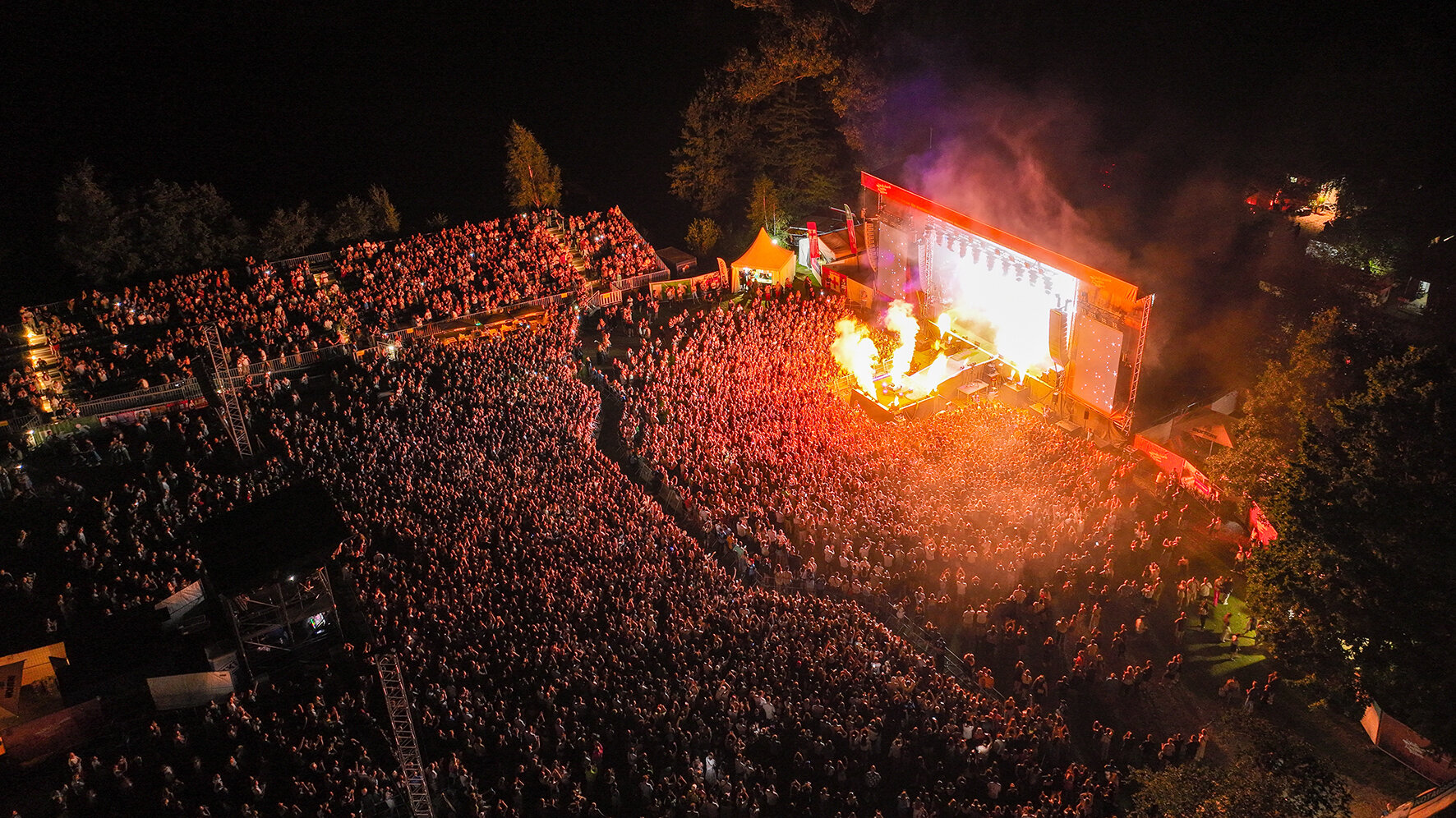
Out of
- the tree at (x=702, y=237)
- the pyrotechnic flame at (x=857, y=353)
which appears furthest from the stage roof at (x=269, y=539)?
the tree at (x=702, y=237)

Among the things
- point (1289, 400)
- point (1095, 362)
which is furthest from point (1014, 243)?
point (1289, 400)

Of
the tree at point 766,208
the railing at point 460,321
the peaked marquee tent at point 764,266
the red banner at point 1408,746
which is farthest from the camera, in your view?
the tree at point 766,208

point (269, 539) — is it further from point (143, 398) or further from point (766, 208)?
point (766, 208)

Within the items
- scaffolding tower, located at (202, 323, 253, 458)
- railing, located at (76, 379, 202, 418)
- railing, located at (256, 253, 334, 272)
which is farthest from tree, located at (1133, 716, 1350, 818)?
railing, located at (256, 253, 334, 272)

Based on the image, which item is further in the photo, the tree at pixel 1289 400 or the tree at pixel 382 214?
the tree at pixel 382 214

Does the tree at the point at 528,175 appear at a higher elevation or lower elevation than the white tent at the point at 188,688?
higher

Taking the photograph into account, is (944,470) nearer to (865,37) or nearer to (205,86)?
(865,37)

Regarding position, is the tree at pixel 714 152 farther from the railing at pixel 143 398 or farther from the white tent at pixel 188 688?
the white tent at pixel 188 688
